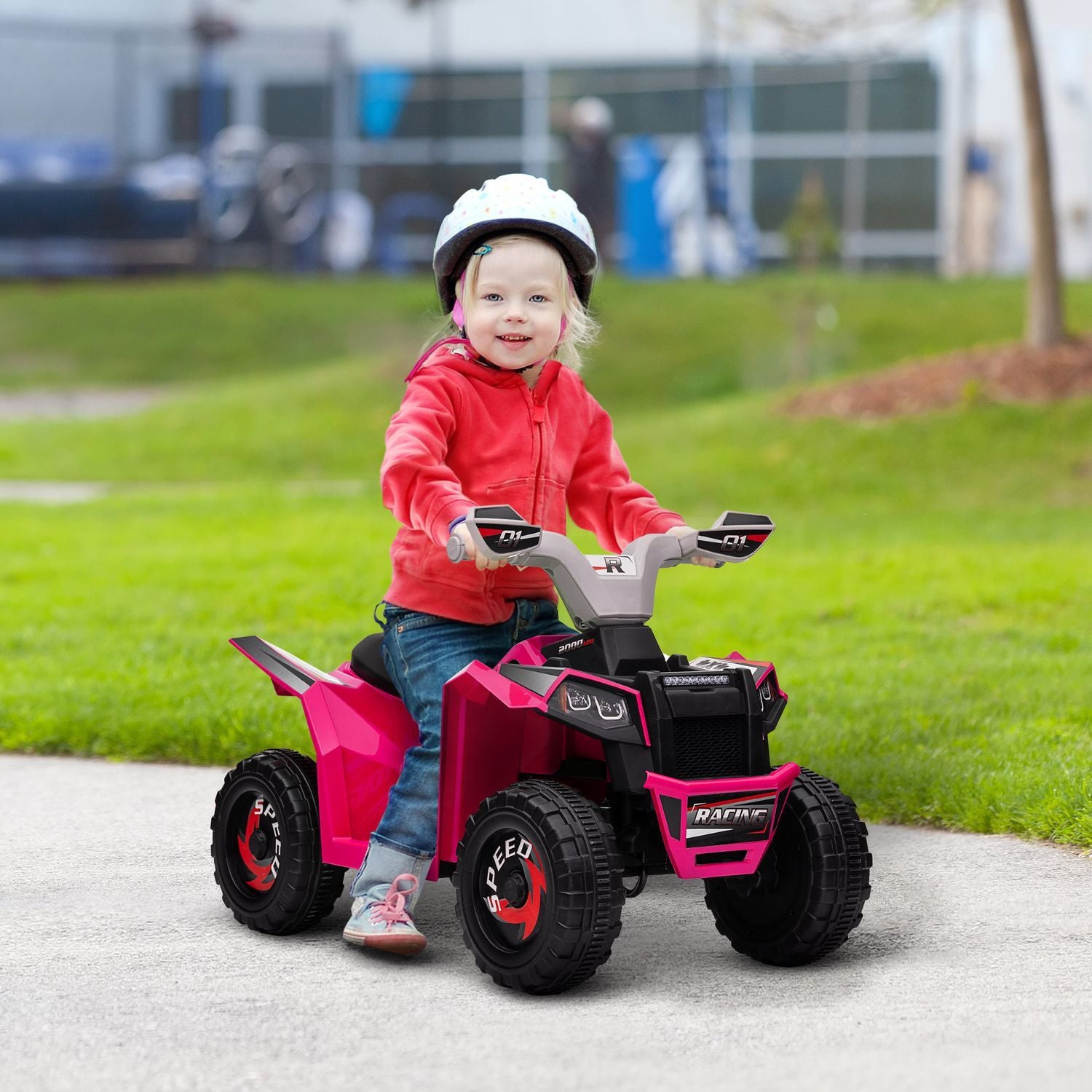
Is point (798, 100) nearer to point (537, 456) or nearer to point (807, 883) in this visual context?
point (537, 456)

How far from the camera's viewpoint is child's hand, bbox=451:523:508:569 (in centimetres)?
338

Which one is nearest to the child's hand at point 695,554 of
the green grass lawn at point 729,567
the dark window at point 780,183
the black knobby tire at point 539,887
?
the black knobby tire at point 539,887

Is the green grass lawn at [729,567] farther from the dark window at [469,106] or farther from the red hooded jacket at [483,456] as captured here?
the dark window at [469,106]

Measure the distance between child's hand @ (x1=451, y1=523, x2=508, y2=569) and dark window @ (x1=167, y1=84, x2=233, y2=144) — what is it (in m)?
26.7

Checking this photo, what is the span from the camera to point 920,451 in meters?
12.2

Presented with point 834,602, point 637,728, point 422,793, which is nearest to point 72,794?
point 422,793

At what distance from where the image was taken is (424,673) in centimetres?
375

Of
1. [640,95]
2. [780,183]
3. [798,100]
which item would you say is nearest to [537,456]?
[780,183]

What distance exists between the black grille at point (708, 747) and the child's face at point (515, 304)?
3.00 feet

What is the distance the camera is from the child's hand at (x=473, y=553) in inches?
133

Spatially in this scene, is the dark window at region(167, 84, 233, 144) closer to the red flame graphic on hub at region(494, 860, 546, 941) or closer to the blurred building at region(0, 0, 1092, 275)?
the blurred building at region(0, 0, 1092, 275)

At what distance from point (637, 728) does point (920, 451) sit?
9111 mm

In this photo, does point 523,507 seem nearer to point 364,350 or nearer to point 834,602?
point 834,602

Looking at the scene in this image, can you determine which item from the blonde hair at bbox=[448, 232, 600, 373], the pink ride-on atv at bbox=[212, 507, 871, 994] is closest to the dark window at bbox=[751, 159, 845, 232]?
the blonde hair at bbox=[448, 232, 600, 373]
